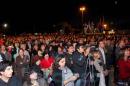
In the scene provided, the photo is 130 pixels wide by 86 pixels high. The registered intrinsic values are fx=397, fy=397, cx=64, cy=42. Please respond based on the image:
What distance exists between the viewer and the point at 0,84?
7.68 metres

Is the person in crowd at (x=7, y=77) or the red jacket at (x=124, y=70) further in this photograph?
the red jacket at (x=124, y=70)

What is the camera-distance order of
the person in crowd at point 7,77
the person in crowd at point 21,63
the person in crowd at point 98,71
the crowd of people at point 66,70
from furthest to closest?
1. the person in crowd at point 21,63
2. the person in crowd at point 98,71
3. the crowd of people at point 66,70
4. the person in crowd at point 7,77

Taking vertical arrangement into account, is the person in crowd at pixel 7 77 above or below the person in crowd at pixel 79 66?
above

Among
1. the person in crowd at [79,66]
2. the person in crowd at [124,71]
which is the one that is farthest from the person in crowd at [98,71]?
the person in crowd at [124,71]

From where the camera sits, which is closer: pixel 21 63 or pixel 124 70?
pixel 124 70

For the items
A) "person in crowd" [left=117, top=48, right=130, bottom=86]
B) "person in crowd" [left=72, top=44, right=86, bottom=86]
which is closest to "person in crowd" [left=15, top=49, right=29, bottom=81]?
"person in crowd" [left=72, top=44, right=86, bottom=86]

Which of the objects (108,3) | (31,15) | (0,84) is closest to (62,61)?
(0,84)

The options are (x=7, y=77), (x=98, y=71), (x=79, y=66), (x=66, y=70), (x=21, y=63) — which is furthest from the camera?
(x=21, y=63)

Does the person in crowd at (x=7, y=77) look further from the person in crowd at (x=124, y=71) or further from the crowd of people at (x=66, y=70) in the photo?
the person in crowd at (x=124, y=71)

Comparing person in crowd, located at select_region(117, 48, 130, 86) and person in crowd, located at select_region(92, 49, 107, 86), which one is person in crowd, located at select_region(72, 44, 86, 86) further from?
person in crowd, located at select_region(117, 48, 130, 86)

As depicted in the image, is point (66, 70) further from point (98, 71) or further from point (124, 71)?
point (124, 71)

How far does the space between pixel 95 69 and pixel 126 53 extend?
1030 mm

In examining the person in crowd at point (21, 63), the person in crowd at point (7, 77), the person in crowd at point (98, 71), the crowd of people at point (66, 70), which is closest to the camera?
the person in crowd at point (7, 77)

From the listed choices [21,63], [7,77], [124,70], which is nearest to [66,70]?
[7,77]
